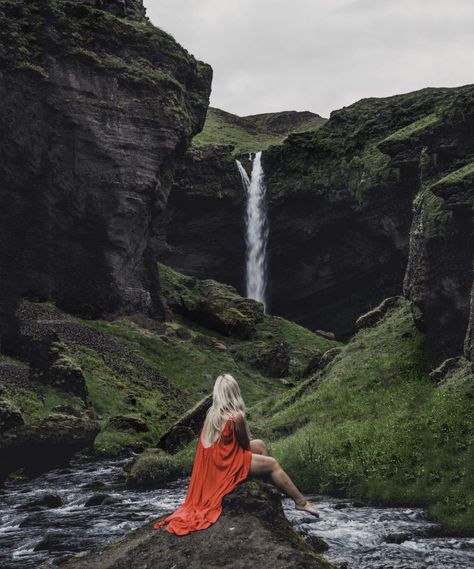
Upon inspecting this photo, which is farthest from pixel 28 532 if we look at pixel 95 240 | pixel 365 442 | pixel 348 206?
pixel 348 206

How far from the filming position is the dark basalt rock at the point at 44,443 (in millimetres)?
35812

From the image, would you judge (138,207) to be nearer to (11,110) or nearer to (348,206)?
(11,110)

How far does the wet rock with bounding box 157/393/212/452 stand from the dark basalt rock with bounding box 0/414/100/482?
14.6 feet

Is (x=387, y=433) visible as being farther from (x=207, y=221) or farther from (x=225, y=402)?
(x=207, y=221)

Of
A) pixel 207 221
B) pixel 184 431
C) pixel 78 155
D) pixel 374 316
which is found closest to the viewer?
pixel 184 431

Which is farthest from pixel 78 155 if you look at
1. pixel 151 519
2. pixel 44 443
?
pixel 151 519

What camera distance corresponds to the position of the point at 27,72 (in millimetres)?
83625

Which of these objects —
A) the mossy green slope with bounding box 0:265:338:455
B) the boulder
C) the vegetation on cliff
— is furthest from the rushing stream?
the vegetation on cliff

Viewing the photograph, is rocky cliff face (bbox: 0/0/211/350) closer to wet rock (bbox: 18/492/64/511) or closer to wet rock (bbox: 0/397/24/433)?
wet rock (bbox: 0/397/24/433)

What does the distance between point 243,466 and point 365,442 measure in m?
15.6

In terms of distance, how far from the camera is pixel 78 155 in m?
86.9

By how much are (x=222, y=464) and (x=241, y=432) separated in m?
0.90

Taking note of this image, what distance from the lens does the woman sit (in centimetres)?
1530

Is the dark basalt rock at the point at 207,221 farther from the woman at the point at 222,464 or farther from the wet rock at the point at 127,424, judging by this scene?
the woman at the point at 222,464
